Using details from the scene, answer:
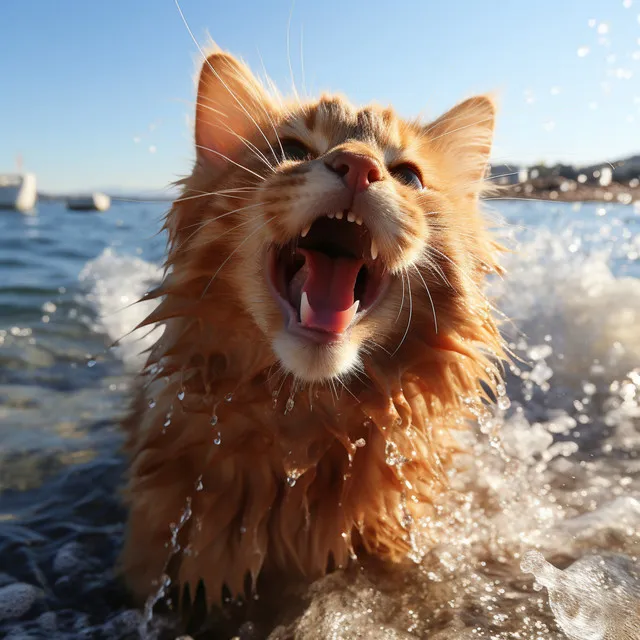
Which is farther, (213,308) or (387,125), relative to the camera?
(387,125)

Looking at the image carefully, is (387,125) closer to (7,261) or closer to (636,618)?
(636,618)

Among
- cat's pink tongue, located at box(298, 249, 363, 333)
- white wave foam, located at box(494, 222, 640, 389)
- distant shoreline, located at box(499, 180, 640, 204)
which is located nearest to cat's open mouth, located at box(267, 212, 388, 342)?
cat's pink tongue, located at box(298, 249, 363, 333)

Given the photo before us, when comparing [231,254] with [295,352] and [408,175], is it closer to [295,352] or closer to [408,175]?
[295,352]

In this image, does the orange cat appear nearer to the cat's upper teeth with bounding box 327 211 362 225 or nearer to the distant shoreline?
the cat's upper teeth with bounding box 327 211 362 225

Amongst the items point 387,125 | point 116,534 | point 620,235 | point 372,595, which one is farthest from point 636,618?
point 620,235

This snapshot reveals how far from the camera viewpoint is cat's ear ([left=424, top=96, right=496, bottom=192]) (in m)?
2.45

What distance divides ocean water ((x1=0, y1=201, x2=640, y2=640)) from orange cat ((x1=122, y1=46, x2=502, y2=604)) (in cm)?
20

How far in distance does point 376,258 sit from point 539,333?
12.9ft

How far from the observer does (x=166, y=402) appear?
221cm

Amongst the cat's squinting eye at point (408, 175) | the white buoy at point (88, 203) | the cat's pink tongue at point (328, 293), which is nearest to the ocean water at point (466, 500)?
the cat's squinting eye at point (408, 175)

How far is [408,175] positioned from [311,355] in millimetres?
800

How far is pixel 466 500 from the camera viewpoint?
274 centimetres

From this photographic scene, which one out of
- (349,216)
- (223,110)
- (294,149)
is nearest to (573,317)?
(294,149)

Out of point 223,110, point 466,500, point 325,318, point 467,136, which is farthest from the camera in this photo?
point 466,500
